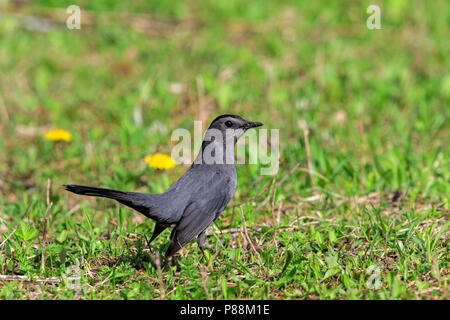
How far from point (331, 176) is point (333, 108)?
5.84 feet

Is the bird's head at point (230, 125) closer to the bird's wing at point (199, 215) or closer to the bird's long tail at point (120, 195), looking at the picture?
the bird's wing at point (199, 215)

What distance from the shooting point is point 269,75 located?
737 cm

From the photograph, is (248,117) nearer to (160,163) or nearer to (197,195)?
(160,163)

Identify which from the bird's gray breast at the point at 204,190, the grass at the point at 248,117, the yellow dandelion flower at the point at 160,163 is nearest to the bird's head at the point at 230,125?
the bird's gray breast at the point at 204,190

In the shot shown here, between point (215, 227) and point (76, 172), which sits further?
point (76, 172)

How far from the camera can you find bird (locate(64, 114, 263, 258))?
4.19 meters

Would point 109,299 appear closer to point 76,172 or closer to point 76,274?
point 76,274

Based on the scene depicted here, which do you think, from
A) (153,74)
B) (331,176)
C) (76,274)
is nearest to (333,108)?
(331,176)

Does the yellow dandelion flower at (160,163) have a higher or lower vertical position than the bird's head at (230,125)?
lower

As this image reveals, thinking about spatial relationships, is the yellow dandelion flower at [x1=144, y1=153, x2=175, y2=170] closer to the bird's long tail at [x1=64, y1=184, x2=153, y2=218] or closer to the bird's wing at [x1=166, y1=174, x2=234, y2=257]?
the bird's wing at [x1=166, y1=174, x2=234, y2=257]

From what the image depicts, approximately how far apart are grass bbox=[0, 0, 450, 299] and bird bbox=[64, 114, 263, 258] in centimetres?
24

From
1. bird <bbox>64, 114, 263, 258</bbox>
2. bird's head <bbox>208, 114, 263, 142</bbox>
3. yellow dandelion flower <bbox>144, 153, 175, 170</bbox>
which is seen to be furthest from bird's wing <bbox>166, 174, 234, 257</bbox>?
yellow dandelion flower <bbox>144, 153, 175, 170</bbox>

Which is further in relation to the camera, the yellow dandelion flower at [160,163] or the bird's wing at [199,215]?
the yellow dandelion flower at [160,163]

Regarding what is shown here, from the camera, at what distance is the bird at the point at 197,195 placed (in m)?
4.19
